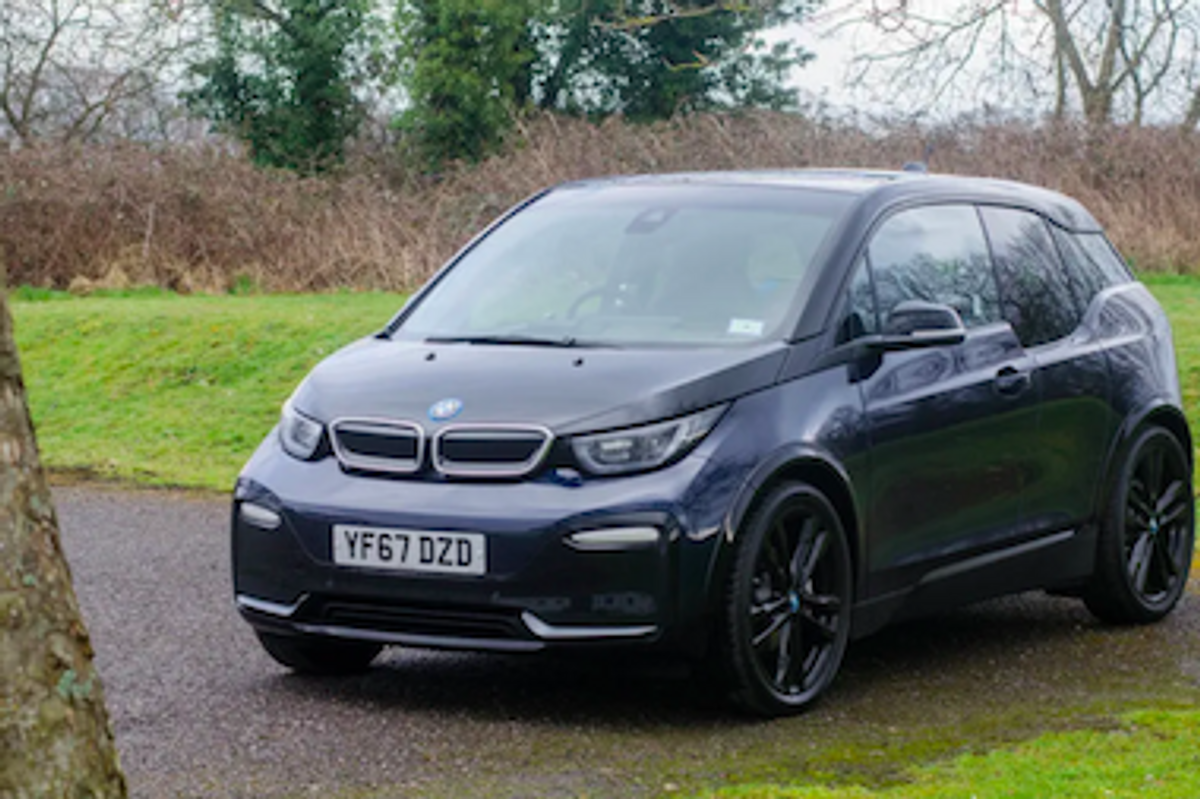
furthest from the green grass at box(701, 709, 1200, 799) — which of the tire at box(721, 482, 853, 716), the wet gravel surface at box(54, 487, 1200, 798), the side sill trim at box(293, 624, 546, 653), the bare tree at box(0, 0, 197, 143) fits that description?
the bare tree at box(0, 0, 197, 143)

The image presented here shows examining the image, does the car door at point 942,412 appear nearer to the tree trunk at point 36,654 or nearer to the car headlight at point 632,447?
the car headlight at point 632,447

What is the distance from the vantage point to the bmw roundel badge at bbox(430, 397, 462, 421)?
609 centimetres

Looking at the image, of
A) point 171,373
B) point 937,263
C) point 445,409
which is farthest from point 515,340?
point 171,373

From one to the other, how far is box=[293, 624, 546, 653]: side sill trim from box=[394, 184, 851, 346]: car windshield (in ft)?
3.62

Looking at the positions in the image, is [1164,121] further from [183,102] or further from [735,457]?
[183,102]

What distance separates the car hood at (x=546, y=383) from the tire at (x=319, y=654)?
0.81m

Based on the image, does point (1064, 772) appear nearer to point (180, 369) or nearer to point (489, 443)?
point (489, 443)

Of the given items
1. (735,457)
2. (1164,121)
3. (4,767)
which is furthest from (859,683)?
(1164,121)

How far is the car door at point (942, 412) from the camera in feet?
21.8

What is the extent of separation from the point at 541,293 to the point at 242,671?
1666mm

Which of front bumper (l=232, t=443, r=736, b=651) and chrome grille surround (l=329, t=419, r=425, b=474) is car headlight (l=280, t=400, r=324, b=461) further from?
front bumper (l=232, t=443, r=736, b=651)

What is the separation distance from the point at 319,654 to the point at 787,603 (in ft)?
5.36

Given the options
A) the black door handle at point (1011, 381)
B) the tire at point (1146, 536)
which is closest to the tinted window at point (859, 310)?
the black door handle at point (1011, 381)

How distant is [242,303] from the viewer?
807 inches
